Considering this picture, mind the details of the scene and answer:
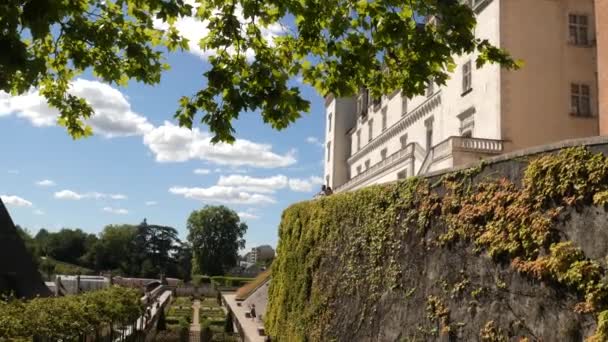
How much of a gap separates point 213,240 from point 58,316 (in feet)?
278

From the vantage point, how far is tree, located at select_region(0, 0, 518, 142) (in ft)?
19.4

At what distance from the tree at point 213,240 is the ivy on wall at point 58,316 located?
2944 inches

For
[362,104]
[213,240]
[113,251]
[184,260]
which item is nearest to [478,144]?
[362,104]

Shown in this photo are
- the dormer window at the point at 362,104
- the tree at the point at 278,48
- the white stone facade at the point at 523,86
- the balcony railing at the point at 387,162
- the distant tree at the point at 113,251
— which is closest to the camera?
the tree at the point at 278,48

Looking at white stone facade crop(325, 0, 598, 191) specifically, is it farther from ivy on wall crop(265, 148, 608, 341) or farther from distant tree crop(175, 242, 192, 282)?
distant tree crop(175, 242, 192, 282)

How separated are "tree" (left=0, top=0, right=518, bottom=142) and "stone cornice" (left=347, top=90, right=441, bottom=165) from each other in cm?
2463

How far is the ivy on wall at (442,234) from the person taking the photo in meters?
6.34

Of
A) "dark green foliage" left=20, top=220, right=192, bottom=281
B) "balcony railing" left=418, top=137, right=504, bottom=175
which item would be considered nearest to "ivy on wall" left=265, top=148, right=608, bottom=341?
"balcony railing" left=418, top=137, right=504, bottom=175

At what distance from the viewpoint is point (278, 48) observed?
708 centimetres

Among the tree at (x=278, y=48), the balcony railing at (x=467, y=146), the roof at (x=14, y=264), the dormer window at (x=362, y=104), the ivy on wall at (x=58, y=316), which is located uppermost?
the dormer window at (x=362, y=104)

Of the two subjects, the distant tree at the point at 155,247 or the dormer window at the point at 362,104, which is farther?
the distant tree at the point at 155,247

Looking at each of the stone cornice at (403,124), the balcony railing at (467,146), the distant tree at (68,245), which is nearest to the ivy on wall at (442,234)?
the balcony railing at (467,146)

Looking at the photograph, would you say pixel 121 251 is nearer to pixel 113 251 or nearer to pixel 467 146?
pixel 113 251

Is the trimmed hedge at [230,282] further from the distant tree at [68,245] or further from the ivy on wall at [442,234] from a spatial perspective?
the ivy on wall at [442,234]
